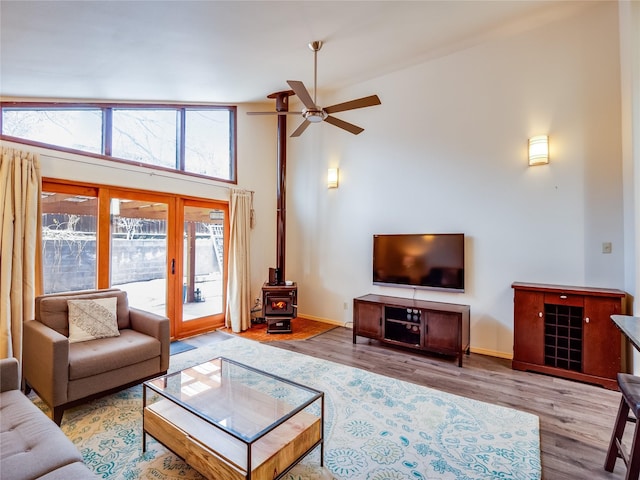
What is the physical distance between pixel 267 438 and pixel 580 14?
480 centimetres

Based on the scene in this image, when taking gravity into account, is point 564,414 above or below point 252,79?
below

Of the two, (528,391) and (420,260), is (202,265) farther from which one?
(528,391)

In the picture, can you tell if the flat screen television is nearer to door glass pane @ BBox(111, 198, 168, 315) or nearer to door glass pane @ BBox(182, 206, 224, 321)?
door glass pane @ BBox(182, 206, 224, 321)

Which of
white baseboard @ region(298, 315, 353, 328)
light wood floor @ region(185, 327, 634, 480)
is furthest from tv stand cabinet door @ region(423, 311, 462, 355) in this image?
white baseboard @ region(298, 315, 353, 328)

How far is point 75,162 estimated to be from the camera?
3250mm

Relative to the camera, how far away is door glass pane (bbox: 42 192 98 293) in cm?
315

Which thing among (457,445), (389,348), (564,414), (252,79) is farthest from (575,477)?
(252,79)

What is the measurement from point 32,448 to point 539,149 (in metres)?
4.55

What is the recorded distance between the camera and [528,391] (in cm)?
279

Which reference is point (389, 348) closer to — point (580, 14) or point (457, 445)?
point (457, 445)

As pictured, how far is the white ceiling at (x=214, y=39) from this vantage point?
2308 mm

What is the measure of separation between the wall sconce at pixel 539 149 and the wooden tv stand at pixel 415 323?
1.81 metres

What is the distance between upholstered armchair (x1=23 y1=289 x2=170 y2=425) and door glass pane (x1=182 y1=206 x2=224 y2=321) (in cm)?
136

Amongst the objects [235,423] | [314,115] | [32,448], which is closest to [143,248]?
[314,115]
